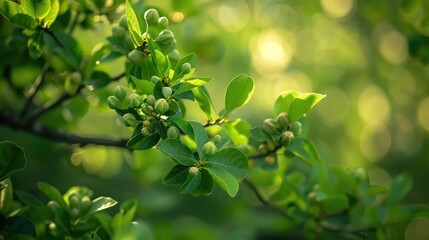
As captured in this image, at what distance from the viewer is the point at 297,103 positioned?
44.6 inches

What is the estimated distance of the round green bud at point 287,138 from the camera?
1.14 meters

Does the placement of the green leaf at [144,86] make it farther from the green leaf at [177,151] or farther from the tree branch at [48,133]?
the tree branch at [48,133]

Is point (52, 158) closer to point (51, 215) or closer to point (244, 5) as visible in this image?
point (51, 215)

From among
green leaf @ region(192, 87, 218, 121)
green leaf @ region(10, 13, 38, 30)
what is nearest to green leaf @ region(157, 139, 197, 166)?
green leaf @ region(192, 87, 218, 121)

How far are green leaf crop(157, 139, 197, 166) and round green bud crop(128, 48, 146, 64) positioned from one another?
0.24m

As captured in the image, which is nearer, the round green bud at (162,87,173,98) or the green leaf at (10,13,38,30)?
the round green bud at (162,87,173,98)

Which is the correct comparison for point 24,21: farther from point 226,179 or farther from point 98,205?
point 226,179

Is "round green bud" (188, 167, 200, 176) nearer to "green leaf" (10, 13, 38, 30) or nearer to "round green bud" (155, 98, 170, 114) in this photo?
"round green bud" (155, 98, 170, 114)

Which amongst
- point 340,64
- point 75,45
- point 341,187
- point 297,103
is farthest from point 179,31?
point 340,64

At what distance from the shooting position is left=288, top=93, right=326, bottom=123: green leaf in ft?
3.66

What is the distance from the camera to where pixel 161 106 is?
0.99 meters

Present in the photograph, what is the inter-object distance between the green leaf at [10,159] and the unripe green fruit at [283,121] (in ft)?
1.80

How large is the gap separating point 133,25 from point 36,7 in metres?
0.27

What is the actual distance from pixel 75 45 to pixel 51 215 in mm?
433
